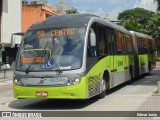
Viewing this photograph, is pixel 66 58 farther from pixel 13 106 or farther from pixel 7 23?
pixel 7 23

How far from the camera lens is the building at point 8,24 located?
3578 cm

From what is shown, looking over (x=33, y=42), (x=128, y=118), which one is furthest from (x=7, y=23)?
(x=128, y=118)

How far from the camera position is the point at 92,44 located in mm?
13219

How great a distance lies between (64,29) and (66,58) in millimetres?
1156

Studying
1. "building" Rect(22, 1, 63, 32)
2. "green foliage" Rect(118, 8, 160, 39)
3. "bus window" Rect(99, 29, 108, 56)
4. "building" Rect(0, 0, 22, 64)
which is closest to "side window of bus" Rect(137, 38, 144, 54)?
"bus window" Rect(99, 29, 108, 56)

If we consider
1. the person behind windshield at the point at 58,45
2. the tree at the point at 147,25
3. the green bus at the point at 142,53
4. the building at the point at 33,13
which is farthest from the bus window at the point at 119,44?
the tree at the point at 147,25

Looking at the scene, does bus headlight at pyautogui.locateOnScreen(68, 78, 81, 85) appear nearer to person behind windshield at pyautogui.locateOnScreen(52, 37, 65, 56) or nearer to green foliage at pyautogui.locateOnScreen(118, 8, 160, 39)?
person behind windshield at pyautogui.locateOnScreen(52, 37, 65, 56)

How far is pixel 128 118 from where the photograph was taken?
10.2 m

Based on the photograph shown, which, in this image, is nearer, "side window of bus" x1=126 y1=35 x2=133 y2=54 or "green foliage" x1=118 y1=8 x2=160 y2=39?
"side window of bus" x1=126 y1=35 x2=133 y2=54

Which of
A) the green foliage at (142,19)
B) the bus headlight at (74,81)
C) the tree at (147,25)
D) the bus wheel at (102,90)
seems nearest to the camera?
the bus headlight at (74,81)

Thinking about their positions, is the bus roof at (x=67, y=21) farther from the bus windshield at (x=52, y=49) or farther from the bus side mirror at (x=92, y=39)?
the bus side mirror at (x=92, y=39)

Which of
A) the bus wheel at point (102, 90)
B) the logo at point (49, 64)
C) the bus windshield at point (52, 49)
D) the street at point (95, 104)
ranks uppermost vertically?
the bus windshield at point (52, 49)

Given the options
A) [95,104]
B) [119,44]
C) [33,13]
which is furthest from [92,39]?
[33,13]

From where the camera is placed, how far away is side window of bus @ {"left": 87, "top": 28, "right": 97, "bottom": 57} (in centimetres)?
1302
